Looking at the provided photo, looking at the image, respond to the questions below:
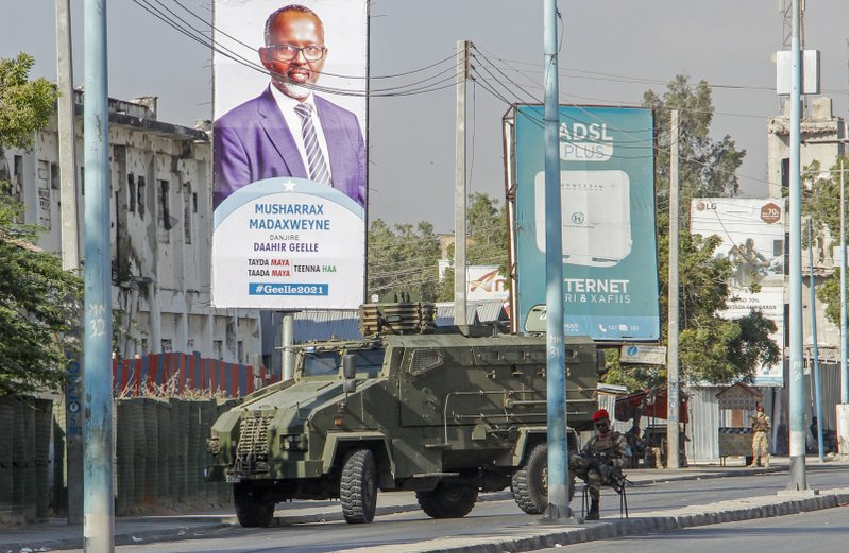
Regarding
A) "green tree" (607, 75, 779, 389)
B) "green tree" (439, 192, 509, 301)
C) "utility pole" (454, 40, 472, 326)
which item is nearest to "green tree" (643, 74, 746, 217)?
"green tree" (439, 192, 509, 301)

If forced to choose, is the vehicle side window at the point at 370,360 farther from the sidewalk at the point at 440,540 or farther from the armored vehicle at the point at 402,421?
the sidewalk at the point at 440,540

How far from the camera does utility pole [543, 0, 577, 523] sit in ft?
67.8

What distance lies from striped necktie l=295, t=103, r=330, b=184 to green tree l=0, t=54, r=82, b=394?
8104 millimetres

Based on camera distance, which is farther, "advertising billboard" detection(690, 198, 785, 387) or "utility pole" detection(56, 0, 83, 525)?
"advertising billboard" detection(690, 198, 785, 387)

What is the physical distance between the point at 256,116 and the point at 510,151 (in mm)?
12859

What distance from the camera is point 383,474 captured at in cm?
Result: 2270

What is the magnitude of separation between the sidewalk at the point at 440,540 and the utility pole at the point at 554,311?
70 cm

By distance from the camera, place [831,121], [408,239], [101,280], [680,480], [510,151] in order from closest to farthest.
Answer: [101,280]
[680,480]
[510,151]
[831,121]
[408,239]

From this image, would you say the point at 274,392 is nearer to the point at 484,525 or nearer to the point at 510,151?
the point at 484,525

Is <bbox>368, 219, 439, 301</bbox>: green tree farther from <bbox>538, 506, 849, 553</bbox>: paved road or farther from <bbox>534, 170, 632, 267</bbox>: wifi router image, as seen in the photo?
<bbox>538, 506, 849, 553</bbox>: paved road

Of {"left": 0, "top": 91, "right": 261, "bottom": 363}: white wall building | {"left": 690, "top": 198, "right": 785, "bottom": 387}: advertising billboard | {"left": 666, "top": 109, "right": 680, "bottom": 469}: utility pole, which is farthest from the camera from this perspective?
{"left": 690, "top": 198, "right": 785, "bottom": 387}: advertising billboard

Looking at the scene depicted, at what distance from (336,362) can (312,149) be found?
7381mm

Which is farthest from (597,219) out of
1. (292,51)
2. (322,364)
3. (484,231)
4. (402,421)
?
(484,231)

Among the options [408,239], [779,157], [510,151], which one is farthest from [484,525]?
[408,239]
